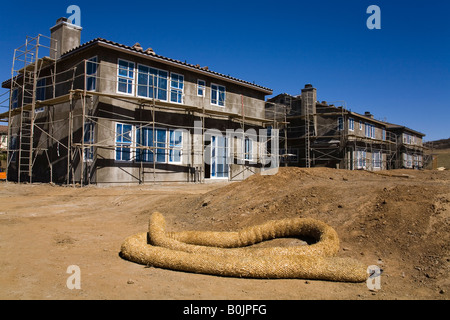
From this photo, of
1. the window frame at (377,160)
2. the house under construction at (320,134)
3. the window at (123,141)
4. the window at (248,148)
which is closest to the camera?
the window at (123,141)

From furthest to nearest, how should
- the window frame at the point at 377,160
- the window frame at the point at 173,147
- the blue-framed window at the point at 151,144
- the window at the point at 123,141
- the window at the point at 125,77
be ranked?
the window frame at the point at 377,160
the window frame at the point at 173,147
the blue-framed window at the point at 151,144
the window at the point at 125,77
the window at the point at 123,141

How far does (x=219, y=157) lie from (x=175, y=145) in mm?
3375

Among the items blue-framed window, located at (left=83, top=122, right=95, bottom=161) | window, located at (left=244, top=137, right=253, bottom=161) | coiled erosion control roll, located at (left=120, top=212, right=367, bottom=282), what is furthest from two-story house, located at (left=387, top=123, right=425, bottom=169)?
coiled erosion control roll, located at (left=120, top=212, right=367, bottom=282)

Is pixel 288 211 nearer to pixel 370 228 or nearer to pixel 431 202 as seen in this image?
pixel 370 228

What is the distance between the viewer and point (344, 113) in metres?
28.1

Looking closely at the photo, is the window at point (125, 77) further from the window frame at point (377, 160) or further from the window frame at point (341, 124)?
the window frame at point (377, 160)

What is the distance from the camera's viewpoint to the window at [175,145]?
17172mm

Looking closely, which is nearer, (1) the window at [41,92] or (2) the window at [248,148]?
(1) the window at [41,92]

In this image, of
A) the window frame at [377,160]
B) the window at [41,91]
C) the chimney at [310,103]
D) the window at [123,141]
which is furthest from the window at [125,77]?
the window frame at [377,160]

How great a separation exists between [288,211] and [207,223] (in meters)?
1.98

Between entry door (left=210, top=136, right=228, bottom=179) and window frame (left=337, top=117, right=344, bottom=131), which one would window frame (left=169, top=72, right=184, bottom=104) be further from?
window frame (left=337, top=117, right=344, bottom=131)

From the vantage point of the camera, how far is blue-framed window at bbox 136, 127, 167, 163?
1585 centimetres

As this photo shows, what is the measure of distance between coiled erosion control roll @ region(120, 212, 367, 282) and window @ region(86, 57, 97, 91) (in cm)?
1047

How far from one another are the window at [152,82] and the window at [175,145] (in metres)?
1.91
